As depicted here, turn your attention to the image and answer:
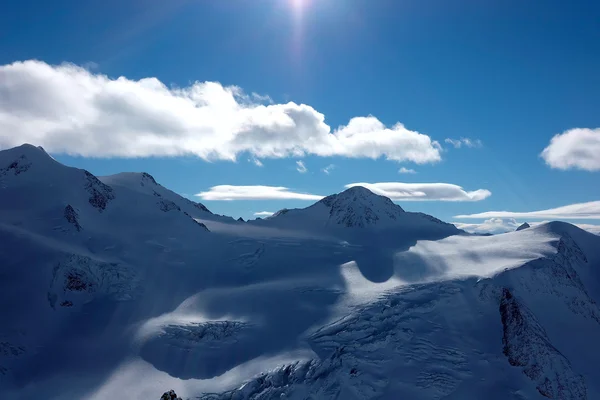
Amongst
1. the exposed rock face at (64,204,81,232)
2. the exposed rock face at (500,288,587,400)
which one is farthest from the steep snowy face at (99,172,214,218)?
the exposed rock face at (500,288,587,400)

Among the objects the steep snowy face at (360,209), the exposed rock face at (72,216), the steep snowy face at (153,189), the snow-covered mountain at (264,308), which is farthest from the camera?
the steep snowy face at (360,209)

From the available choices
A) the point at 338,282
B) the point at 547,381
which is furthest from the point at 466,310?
the point at 338,282

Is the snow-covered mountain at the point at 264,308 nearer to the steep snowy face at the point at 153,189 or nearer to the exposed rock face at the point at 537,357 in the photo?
the exposed rock face at the point at 537,357

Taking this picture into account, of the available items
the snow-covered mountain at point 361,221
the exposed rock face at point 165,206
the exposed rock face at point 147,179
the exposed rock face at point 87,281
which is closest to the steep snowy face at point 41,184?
the exposed rock face at point 165,206

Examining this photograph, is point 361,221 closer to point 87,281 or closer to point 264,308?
point 264,308

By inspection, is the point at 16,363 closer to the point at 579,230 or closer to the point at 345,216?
the point at 345,216

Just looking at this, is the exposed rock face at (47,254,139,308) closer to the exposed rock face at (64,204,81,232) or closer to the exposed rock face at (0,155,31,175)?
the exposed rock face at (64,204,81,232)
